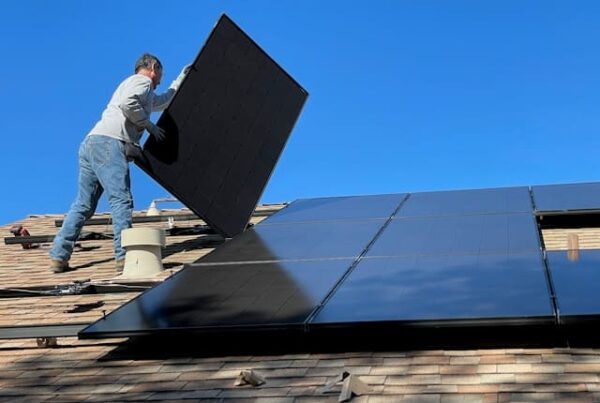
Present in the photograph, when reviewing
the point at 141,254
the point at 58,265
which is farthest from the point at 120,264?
the point at 58,265

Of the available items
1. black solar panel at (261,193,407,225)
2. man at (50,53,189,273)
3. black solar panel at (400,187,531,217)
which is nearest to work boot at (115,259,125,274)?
man at (50,53,189,273)

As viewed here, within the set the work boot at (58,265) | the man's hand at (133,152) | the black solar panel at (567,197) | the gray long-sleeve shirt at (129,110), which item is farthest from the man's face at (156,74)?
the black solar panel at (567,197)

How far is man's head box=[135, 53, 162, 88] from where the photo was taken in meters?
7.19

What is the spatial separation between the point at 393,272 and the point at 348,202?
3750mm

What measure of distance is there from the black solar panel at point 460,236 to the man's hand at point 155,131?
2.08 m

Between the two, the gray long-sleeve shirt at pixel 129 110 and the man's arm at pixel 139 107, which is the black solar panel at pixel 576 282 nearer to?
the man's arm at pixel 139 107

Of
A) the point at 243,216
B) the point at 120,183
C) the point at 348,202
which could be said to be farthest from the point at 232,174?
the point at 348,202

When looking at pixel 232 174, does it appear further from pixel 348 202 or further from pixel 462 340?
pixel 462 340

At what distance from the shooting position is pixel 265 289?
4.84m

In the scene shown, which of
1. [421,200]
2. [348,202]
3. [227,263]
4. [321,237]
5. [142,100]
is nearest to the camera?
[227,263]

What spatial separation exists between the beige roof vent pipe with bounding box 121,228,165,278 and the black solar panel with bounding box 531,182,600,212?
314cm

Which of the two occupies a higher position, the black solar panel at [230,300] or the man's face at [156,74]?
the man's face at [156,74]

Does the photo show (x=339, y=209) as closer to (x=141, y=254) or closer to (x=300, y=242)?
(x=300, y=242)

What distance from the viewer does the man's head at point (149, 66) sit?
719 centimetres
